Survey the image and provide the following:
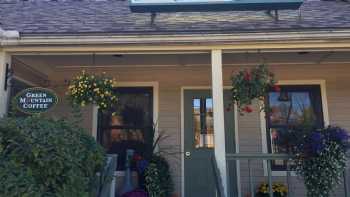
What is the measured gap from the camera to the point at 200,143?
6.26 meters

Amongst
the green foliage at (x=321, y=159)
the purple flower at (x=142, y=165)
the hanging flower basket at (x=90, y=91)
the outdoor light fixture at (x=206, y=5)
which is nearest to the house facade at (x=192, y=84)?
the outdoor light fixture at (x=206, y=5)

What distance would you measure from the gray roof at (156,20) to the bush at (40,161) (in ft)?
5.42

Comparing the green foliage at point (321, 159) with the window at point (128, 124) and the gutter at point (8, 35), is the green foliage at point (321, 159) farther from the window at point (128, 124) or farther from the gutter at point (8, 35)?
the gutter at point (8, 35)

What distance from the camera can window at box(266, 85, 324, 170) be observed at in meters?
6.26

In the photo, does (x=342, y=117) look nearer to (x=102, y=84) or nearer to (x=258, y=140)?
(x=258, y=140)

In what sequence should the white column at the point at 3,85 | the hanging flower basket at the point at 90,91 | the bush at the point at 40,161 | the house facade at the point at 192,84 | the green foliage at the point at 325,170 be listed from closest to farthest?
the bush at the point at 40,161, the green foliage at the point at 325,170, the white column at the point at 3,85, the hanging flower basket at the point at 90,91, the house facade at the point at 192,84

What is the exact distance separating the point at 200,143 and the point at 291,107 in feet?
5.72

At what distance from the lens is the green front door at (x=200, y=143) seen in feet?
20.0

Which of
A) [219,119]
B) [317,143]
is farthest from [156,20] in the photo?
[317,143]

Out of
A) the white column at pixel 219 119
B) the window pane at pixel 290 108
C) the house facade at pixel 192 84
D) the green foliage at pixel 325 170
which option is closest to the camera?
the green foliage at pixel 325 170

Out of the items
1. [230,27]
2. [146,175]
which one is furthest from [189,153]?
[230,27]

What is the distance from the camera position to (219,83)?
4.66 m

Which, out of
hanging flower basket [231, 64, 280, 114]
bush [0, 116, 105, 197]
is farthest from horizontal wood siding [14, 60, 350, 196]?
bush [0, 116, 105, 197]

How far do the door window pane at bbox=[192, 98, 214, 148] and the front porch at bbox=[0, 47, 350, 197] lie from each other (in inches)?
7.7
